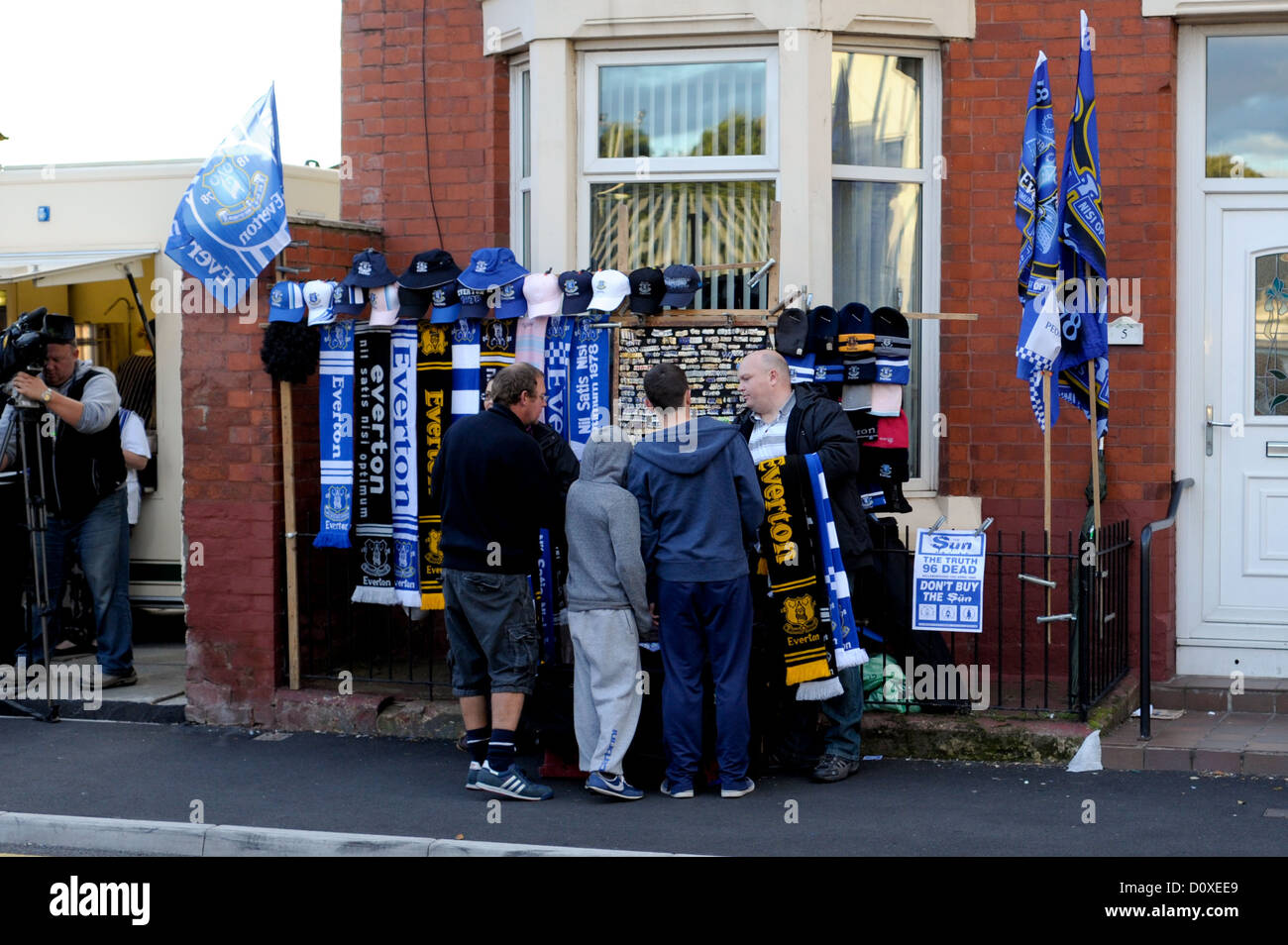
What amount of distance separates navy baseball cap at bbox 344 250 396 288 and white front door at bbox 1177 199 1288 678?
455 centimetres

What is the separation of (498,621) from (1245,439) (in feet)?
14.5

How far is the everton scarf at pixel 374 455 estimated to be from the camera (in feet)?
28.1

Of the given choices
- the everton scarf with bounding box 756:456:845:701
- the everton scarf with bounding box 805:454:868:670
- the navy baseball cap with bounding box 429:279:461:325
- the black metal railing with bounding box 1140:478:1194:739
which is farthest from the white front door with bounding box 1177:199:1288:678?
the navy baseball cap with bounding box 429:279:461:325

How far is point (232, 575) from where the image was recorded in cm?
883

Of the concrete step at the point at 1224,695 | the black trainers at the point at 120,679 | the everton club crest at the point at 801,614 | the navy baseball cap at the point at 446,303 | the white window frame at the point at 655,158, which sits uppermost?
the white window frame at the point at 655,158

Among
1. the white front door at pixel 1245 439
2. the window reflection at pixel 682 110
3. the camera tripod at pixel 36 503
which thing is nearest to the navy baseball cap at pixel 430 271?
the window reflection at pixel 682 110

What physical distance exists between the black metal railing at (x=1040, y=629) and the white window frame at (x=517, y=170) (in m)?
2.94

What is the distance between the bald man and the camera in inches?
289

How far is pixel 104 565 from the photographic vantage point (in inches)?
373

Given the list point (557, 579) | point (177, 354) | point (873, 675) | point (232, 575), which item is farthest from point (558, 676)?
point (177, 354)

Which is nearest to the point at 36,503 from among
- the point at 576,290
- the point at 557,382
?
the point at 557,382

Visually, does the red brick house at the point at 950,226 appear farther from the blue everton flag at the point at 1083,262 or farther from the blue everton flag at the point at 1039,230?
the blue everton flag at the point at 1039,230

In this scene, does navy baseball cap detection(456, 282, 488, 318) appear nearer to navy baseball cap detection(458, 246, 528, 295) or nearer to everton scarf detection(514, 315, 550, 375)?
navy baseball cap detection(458, 246, 528, 295)

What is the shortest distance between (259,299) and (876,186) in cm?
359
